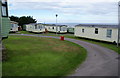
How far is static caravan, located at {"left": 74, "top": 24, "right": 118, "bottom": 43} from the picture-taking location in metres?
20.6

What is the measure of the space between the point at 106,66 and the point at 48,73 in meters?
4.83

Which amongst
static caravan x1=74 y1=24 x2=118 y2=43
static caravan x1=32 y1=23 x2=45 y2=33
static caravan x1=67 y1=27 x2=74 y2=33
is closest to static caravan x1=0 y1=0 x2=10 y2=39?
static caravan x1=74 y1=24 x2=118 y2=43

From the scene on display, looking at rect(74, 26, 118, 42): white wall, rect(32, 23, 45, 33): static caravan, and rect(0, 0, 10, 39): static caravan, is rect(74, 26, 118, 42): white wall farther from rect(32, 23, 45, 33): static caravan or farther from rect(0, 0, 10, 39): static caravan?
rect(0, 0, 10, 39): static caravan

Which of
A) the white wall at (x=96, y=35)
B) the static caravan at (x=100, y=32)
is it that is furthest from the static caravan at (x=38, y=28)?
the static caravan at (x=100, y=32)

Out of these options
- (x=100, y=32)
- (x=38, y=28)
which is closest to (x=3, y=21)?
(x=100, y=32)

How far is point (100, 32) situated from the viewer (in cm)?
2294

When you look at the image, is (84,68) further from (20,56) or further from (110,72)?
(20,56)

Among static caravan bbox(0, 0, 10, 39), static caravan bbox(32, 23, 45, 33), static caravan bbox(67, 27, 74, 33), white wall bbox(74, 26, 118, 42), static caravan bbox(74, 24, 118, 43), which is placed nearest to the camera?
static caravan bbox(0, 0, 10, 39)

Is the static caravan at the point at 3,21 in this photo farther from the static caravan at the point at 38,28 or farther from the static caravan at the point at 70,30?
the static caravan at the point at 70,30

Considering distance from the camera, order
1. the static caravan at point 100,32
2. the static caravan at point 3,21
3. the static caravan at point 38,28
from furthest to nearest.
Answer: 1. the static caravan at point 38,28
2. the static caravan at point 100,32
3. the static caravan at point 3,21

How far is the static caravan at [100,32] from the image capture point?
20569 millimetres

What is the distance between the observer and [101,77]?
8.27 metres

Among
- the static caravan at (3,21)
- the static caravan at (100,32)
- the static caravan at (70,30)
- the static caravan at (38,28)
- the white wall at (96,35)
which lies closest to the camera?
the static caravan at (3,21)

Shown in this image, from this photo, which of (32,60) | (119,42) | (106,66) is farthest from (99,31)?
(32,60)
